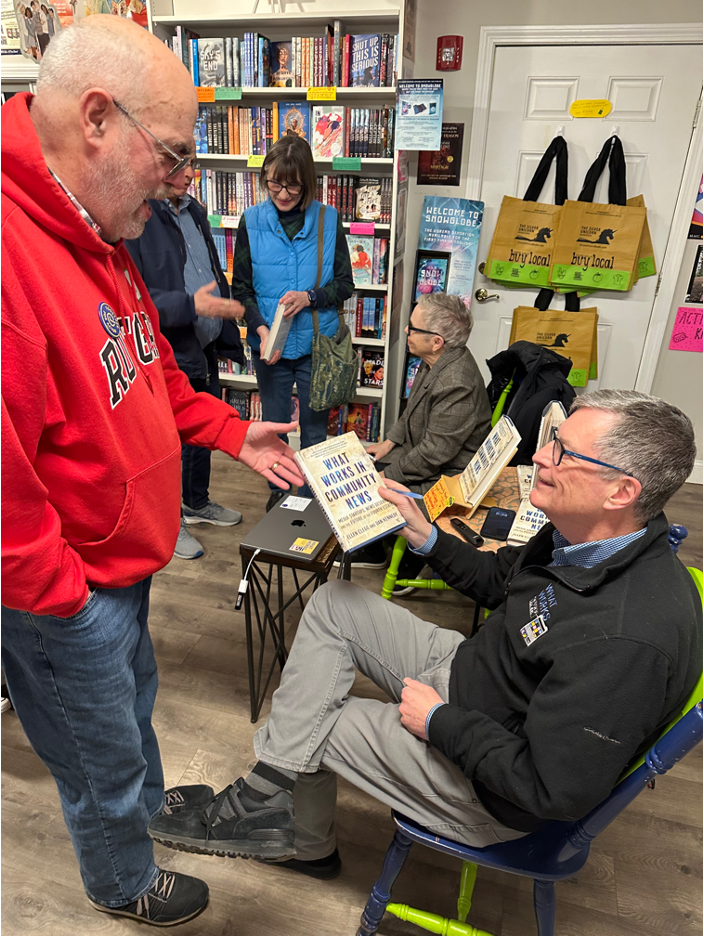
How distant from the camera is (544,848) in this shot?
3.96 ft

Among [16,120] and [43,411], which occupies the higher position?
[16,120]

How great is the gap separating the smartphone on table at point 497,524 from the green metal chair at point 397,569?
413 millimetres

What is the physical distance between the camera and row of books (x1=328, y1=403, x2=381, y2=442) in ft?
12.6

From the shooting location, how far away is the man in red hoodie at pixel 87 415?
0.87 m

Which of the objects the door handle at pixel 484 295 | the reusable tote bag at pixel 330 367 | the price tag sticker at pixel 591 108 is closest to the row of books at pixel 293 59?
the price tag sticker at pixel 591 108

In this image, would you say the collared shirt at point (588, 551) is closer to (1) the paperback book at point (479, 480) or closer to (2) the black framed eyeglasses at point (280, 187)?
(1) the paperback book at point (479, 480)

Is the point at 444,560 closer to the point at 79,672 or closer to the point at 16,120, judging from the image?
the point at 79,672

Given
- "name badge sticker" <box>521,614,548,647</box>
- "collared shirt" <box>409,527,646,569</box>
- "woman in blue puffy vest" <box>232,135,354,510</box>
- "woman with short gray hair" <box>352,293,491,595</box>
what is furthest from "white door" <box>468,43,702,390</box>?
"name badge sticker" <box>521,614,548,647</box>

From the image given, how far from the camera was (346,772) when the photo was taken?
130 cm

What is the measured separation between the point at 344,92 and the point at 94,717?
10.2 ft

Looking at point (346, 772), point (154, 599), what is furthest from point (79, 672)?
point (154, 599)

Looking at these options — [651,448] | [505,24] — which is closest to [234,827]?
[651,448]

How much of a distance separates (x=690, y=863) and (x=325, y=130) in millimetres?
3526

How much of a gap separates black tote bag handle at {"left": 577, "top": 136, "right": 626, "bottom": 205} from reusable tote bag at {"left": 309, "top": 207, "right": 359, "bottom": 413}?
1.59 m
